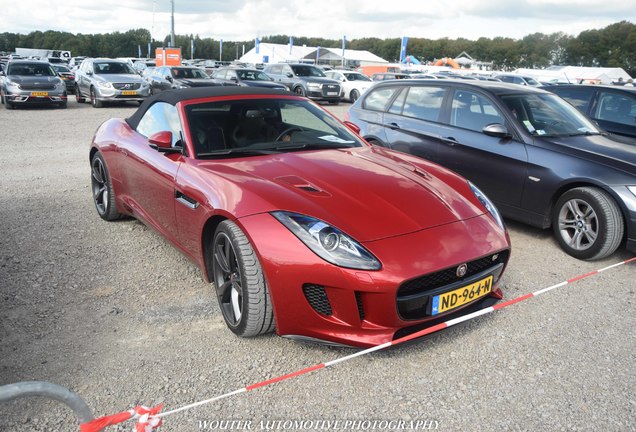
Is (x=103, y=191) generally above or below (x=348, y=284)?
below

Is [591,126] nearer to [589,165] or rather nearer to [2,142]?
[589,165]

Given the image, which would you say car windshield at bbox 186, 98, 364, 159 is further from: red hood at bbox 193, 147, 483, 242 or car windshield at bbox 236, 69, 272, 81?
car windshield at bbox 236, 69, 272, 81

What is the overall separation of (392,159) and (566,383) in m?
1.96

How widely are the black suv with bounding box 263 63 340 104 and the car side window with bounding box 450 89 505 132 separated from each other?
14312 mm

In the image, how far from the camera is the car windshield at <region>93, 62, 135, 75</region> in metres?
Answer: 17.5

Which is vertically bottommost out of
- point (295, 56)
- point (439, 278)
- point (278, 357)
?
point (278, 357)

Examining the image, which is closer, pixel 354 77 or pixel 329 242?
pixel 329 242

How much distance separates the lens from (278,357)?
9.50 feet

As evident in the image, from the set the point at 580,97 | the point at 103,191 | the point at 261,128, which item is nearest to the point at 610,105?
the point at 580,97

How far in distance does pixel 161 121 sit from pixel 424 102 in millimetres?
3253

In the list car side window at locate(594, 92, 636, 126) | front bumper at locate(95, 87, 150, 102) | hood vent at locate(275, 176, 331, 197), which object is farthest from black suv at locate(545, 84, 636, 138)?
front bumper at locate(95, 87, 150, 102)

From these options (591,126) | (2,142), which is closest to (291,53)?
(2,142)

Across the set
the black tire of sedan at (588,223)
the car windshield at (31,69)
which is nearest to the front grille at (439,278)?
the black tire of sedan at (588,223)

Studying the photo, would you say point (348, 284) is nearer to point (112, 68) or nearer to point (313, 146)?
point (313, 146)
